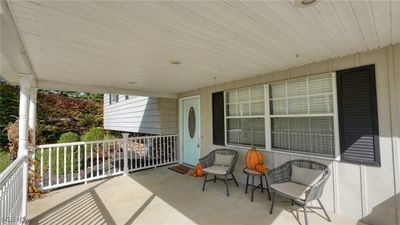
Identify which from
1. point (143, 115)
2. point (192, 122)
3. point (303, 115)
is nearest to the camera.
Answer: point (303, 115)

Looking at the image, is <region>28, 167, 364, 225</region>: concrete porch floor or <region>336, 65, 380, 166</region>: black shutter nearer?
<region>336, 65, 380, 166</region>: black shutter

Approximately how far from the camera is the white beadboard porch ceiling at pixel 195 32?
160 centimetres

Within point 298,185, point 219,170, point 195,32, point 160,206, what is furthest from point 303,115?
point 160,206

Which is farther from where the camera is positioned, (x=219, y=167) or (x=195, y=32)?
(x=219, y=167)

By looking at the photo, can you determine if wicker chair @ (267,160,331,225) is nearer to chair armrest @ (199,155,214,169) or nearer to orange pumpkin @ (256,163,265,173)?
orange pumpkin @ (256,163,265,173)

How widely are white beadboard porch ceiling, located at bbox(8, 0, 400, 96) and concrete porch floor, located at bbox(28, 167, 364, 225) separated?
2.35m

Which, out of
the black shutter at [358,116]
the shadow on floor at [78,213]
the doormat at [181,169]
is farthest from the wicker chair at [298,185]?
the doormat at [181,169]

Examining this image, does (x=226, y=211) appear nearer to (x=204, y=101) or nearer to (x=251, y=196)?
(x=251, y=196)

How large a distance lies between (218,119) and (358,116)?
9.43ft

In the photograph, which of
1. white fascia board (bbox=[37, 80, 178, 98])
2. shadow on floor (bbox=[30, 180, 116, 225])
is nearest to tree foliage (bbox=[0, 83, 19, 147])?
white fascia board (bbox=[37, 80, 178, 98])

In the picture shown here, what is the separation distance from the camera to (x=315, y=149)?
10.9 feet

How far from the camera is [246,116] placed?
445cm

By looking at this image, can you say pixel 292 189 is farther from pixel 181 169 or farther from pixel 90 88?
pixel 90 88

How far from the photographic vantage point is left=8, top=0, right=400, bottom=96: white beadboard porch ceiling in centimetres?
160
